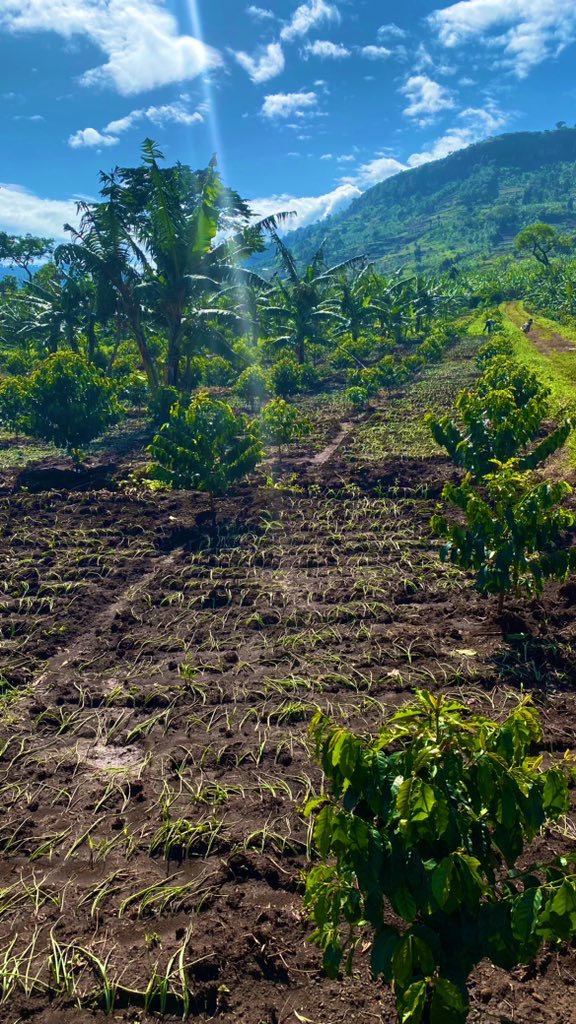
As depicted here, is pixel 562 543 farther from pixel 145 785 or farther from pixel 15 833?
pixel 15 833

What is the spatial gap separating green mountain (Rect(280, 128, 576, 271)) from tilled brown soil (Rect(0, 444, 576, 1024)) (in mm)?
100238

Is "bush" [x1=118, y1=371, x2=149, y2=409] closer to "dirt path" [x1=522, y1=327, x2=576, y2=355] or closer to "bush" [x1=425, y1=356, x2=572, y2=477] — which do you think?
"bush" [x1=425, y1=356, x2=572, y2=477]

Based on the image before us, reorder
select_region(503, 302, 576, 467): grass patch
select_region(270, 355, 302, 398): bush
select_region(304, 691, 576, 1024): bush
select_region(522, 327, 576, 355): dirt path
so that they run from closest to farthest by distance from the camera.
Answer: select_region(304, 691, 576, 1024): bush
select_region(503, 302, 576, 467): grass patch
select_region(270, 355, 302, 398): bush
select_region(522, 327, 576, 355): dirt path

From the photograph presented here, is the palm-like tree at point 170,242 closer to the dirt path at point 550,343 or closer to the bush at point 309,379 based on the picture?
the bush at point 309,379

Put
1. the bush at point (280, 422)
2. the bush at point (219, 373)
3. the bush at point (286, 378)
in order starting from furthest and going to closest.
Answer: the bush at point (219, 373) < the bush at point (286, 378) < the bush at point (280, 422)

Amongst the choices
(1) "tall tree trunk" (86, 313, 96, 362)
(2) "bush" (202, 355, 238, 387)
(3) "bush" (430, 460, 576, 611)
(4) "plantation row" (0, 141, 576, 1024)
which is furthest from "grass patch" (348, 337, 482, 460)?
(1) "tall tree trunk" (86, 313, 96, 362)

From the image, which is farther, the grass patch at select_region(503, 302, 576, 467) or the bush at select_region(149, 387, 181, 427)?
the bush at select_region(149, 387, 181, 427)

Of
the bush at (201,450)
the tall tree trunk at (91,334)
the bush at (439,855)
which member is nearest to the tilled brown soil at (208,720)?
the bush at (201,450)

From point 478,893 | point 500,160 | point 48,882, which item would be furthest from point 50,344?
point 500,160

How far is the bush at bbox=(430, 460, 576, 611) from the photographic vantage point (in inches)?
233

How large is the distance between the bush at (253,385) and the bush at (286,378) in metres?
0.52

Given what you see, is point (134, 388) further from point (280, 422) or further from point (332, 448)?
point (332, 448)

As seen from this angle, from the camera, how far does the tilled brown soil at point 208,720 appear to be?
333 cm

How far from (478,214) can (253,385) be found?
144 m
